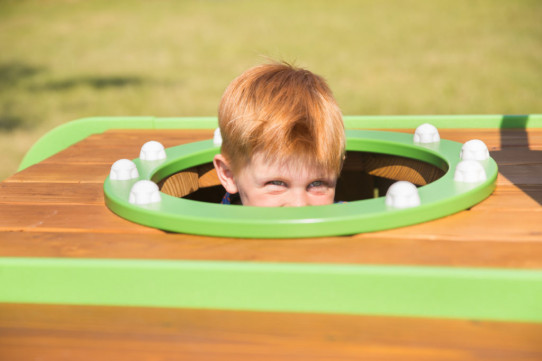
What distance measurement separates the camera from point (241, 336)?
3.93 ft

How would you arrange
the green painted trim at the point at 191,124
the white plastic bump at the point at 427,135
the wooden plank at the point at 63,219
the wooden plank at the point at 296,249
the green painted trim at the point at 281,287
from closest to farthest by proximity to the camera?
the green painted trim at the point at 281,287
the wooden plank at the point at 296,249
the wooden plank at the point at 63,219
the white plastic bump at the point at 427,135
the green painted trim at the point at 191,124

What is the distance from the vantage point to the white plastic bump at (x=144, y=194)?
151cm

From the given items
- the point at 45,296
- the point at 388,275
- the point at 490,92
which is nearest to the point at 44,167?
the point at 45,296

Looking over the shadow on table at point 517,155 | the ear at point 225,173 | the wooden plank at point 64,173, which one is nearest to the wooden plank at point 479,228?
the shadow on table at point 517,155

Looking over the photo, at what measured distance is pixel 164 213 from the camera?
1418mm

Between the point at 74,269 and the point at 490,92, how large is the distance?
6.61 meters

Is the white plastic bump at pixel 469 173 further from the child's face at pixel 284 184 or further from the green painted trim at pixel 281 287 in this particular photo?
the green painted trim at pixel 281 287

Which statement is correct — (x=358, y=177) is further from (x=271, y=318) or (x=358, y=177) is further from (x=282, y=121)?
(x=271, y=318)

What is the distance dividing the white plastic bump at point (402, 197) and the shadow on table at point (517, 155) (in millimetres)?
375

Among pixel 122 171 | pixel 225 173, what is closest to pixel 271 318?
pixel 122 171

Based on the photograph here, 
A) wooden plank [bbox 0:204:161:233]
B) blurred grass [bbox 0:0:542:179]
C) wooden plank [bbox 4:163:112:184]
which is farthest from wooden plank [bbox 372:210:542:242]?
blurred grass [bbox 0:0:542:179]

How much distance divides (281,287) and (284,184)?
64cm

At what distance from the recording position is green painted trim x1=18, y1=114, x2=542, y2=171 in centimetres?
258

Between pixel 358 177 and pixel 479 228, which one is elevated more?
pixel 358 177
